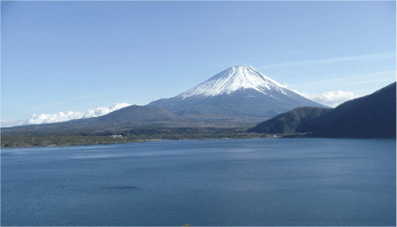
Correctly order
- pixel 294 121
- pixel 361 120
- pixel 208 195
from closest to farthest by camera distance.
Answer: pixel 208 195 < pixel 361 120 < pixel 294 121

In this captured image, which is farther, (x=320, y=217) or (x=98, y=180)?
(x=98, y=180)

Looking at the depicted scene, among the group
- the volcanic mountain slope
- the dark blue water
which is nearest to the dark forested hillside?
the volcanic mountain slope

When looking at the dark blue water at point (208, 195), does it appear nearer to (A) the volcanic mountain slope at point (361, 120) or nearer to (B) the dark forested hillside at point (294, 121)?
(A) the volcanic mountain slope at point (361, 120)

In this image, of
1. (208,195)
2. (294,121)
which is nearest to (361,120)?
(294,121)

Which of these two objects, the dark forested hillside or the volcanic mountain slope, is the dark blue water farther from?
the dark forested hillside

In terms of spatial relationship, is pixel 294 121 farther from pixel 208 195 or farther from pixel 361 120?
pixel 208 195

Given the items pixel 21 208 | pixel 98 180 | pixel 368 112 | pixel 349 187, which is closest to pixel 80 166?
pixel 98 180

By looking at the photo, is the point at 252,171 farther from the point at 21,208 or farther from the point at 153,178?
the point at 21,208

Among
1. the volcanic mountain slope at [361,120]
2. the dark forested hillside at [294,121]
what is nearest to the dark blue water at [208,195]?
the volcanic mountain slope at [361,120]
